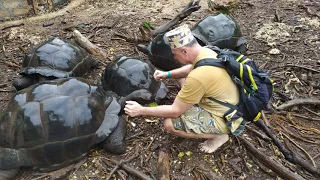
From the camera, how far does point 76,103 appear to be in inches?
129

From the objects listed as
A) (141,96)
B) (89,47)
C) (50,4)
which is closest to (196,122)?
(141,96)

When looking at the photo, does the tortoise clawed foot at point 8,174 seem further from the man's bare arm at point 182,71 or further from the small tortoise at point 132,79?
the man's bare arm at point 182,71

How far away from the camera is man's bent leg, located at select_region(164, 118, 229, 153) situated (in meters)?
→ 3.29

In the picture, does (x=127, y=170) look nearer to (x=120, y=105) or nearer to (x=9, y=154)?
(x=120, y=105)

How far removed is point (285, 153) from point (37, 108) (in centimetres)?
274

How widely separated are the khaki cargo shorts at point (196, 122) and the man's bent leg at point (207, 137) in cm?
5

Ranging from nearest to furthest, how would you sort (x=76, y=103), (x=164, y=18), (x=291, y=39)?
(x=76, y=103) → (x=291, y=39) → (x=164, y=18)

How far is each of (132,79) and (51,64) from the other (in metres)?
1.39

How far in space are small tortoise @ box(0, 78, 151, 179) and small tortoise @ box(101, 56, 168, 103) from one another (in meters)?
0.77

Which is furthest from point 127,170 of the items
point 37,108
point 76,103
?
point 37,108

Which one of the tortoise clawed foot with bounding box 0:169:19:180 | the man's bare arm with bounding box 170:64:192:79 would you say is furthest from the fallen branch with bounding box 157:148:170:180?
the tortoise clawed foot with bounding box 0:169:19:180

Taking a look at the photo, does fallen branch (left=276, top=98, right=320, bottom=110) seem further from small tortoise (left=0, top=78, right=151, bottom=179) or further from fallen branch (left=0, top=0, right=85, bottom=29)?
fallen branch (left=0, top=0, right=85, bottom=29)

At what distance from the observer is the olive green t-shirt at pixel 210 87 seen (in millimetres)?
2740

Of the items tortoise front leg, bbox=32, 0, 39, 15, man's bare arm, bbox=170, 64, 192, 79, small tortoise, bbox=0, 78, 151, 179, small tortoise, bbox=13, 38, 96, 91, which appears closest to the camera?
small tortoise, bbox=0, 78, 151, 179
